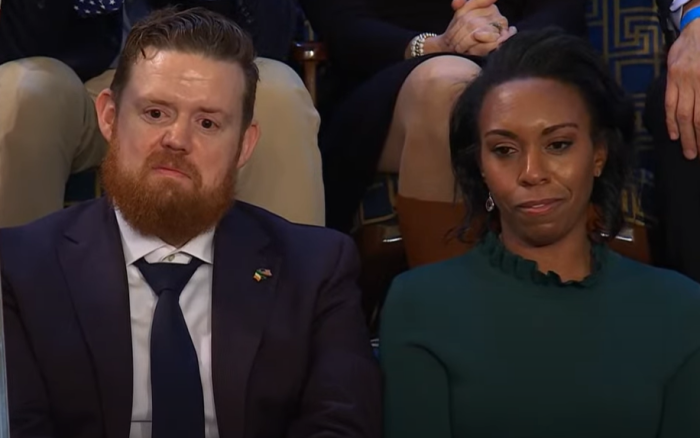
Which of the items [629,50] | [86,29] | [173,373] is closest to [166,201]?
[173,373]

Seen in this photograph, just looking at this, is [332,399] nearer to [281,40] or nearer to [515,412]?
[515,412]

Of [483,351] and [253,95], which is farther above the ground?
[253,95]

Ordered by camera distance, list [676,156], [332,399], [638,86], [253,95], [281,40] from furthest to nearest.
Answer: [638,86]
[281,40]
[676,156]
[253,95]
[332,399]

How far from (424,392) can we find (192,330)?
363mm

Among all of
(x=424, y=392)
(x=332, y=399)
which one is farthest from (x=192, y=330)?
(x=424, y=392)

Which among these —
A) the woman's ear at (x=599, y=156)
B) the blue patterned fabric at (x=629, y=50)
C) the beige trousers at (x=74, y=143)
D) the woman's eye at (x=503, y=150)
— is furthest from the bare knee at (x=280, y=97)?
the woman's ear at (x=599, y=156)

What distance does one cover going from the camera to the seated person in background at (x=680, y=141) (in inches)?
89.3

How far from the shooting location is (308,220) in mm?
2389

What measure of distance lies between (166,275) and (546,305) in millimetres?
586

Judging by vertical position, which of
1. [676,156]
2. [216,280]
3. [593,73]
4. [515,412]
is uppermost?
[593,73]

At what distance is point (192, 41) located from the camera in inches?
80.0

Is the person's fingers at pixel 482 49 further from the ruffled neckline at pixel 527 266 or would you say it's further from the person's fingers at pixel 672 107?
the ruffled neckline at pixel 527 266

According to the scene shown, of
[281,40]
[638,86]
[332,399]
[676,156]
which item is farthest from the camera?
[638,86]

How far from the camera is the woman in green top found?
6.47 ft
